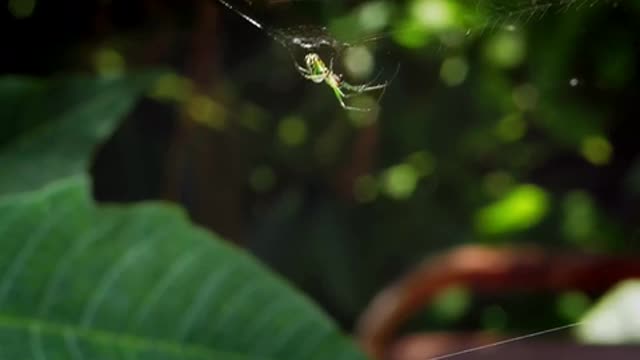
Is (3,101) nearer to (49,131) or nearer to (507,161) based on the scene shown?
(49,131)

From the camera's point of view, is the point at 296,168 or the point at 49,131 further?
the point at 296,168

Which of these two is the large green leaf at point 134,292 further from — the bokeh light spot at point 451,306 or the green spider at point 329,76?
the bokeh light spot at point 451,306

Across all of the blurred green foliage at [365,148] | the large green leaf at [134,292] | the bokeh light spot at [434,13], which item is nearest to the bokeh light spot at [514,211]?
the blurred green foliage at [365,148]

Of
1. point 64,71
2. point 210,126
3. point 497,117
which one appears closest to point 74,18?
point 64,71

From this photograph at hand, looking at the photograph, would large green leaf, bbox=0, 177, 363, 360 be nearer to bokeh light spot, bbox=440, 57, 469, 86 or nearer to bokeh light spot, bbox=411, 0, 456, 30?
bokeh light spot, bbox=411, 0, 456, 30

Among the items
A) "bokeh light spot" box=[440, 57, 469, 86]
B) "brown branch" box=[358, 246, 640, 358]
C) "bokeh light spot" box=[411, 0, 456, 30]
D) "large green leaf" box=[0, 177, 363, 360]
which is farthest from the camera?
"brown branch" box=[358, 246, 640, 358]

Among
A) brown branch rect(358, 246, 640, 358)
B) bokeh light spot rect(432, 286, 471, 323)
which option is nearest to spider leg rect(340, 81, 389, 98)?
brown branch rect(358, 246, 640, 358)
